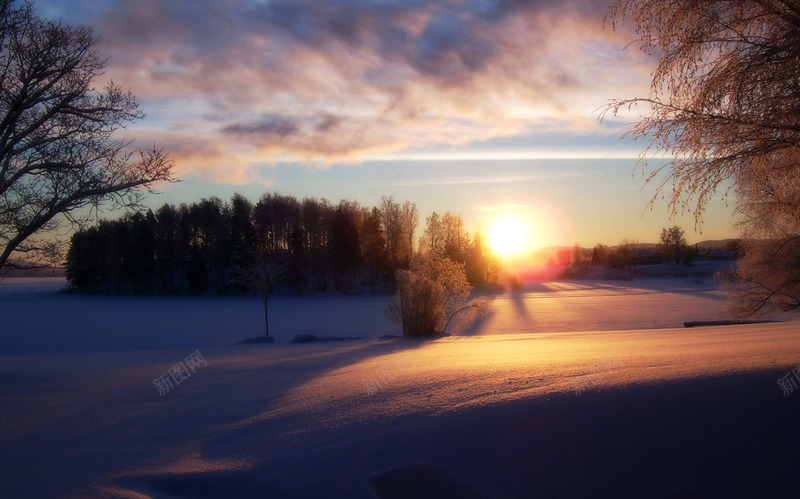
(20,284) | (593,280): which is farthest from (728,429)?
(20,284)

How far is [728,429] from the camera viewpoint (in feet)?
16.0

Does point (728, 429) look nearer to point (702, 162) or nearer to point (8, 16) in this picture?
point (702, 162)

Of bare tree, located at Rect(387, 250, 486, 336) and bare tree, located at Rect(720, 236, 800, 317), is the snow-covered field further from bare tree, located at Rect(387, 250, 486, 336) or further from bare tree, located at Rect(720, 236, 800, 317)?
→ bare tree, located at Rect(720, 236, 800, 317)

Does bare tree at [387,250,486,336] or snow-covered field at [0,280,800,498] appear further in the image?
bare tree at [387,250,486,336]

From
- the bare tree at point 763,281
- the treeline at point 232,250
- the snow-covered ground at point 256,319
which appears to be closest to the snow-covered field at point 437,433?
the snow-covered ground at point 256,319

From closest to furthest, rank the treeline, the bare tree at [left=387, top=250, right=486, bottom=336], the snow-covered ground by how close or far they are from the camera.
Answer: the bare tree at [left=387, top=250, right=486, bottom=336], the snow-covered ground, the treeline

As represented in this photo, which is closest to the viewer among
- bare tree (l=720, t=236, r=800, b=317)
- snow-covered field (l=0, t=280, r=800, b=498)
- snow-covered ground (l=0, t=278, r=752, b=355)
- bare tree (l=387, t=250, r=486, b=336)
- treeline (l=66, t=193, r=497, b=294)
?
snow-covered field (l=0, t=280, r=800, b=498)

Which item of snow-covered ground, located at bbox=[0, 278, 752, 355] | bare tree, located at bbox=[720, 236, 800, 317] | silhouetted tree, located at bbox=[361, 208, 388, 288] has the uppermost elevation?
silhouetted tree, located at bbox=[361, 208, 388, 288]

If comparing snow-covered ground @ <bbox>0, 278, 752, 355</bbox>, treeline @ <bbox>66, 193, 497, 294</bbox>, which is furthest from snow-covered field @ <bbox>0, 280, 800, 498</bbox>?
treeline @ <bbox>66, 193, 497, 294</bbox>

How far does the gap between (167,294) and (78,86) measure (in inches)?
2893

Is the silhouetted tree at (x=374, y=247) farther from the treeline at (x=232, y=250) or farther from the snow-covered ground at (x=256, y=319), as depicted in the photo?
the snow-covered ground at (x=256, y=319)

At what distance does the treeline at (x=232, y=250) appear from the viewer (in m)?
74.1

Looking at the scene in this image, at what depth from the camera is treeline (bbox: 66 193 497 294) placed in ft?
243

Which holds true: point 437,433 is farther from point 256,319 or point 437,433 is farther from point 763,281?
point 256,319
